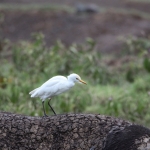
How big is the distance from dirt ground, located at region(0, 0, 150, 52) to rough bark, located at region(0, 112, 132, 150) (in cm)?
1611

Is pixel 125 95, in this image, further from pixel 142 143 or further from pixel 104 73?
pixel 142 143

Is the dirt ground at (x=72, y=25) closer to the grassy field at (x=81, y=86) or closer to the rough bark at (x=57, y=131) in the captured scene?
the grassy field at (x=81, y=86)

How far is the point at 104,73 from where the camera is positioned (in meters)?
14.3

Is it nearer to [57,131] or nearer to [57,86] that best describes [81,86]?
[57,86]

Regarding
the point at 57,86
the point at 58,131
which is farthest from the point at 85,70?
the point at 58,131

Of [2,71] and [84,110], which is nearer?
[84,110]

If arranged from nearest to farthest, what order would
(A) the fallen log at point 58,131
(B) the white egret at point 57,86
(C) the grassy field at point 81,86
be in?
(A) the fallen log at point 58,131 → (B) the white egret at point 57,86 → (C) the grassy field at point 81,86

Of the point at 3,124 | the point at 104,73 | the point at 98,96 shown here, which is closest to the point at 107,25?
the point at 104,73

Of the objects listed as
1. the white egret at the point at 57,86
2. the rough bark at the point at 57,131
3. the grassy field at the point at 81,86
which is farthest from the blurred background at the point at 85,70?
the rough bark at the point at 57,131

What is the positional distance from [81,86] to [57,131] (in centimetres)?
664

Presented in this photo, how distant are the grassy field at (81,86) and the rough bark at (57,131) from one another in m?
4.12

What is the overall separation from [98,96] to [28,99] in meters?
1.51

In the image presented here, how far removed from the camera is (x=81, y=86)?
1268cm

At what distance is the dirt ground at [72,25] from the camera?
76.4 ft
